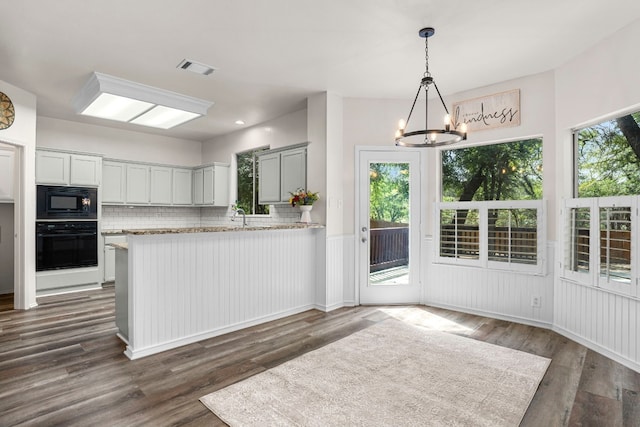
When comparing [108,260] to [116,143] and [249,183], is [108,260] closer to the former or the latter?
[116,143]

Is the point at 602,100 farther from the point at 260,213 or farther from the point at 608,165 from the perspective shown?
the point at 260,213

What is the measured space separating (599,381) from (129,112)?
5.41 m

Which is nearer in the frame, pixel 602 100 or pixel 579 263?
pixel 602 100

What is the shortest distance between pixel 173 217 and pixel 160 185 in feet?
→ 2.54

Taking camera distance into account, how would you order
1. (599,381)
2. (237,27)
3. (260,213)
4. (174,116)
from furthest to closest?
(260,213), (174,116), (237,27), (599,381)

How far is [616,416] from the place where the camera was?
7.23 feet

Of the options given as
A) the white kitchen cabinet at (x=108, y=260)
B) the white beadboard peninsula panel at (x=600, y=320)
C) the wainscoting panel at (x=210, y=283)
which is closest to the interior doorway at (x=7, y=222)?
the white kitchen cabinet at (x=108, y=260)

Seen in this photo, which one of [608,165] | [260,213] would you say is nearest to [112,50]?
[260,213]

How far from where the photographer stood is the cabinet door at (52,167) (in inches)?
202

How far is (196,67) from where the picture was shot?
3.77m

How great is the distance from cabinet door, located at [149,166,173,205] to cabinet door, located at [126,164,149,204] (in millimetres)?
90

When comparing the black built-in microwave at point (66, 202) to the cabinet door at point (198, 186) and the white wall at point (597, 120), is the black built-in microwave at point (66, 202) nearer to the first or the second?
the cabinet door at point (198, 186)

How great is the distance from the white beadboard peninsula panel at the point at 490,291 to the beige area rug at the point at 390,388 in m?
1.01

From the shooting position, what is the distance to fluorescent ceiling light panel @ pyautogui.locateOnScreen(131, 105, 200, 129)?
431 centimetres
